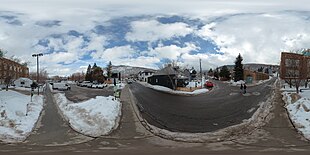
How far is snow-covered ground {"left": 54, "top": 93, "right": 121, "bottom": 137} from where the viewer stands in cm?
1370

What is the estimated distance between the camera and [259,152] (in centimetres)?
1007

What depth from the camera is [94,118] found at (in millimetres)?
15641

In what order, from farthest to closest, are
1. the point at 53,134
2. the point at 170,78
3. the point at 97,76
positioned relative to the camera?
the point at 97,76
the point at 170,78
the point at 53,134

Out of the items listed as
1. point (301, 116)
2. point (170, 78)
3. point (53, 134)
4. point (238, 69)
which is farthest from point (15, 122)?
point (238, 69)

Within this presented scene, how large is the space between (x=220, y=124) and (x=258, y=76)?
306 ft

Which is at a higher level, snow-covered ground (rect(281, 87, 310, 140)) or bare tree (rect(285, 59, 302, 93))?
bare tree (rect(285, 59, 302, 93))

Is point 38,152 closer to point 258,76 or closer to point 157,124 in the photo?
point 157,124

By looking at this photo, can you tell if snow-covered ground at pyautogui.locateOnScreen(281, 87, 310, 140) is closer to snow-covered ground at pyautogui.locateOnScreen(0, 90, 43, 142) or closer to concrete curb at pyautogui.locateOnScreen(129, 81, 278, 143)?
concrete curb at pyautogui.locateOnScreen(129, 81, 278, 143)

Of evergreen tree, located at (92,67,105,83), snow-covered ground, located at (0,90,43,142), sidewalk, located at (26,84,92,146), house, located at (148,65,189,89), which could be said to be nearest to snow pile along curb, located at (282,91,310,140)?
sidewalk, located at (26,84,92,146)

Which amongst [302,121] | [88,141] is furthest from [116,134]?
[302,121]

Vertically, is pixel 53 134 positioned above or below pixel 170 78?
below

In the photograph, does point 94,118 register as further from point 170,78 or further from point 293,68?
point 170,78

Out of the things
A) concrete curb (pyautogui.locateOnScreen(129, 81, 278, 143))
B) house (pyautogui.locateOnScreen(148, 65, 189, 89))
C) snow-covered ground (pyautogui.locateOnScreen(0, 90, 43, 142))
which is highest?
house (pyautogui.locateOnScreen(148, 65, 189, 89))

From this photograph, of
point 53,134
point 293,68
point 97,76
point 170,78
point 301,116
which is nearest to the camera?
point 53,134
